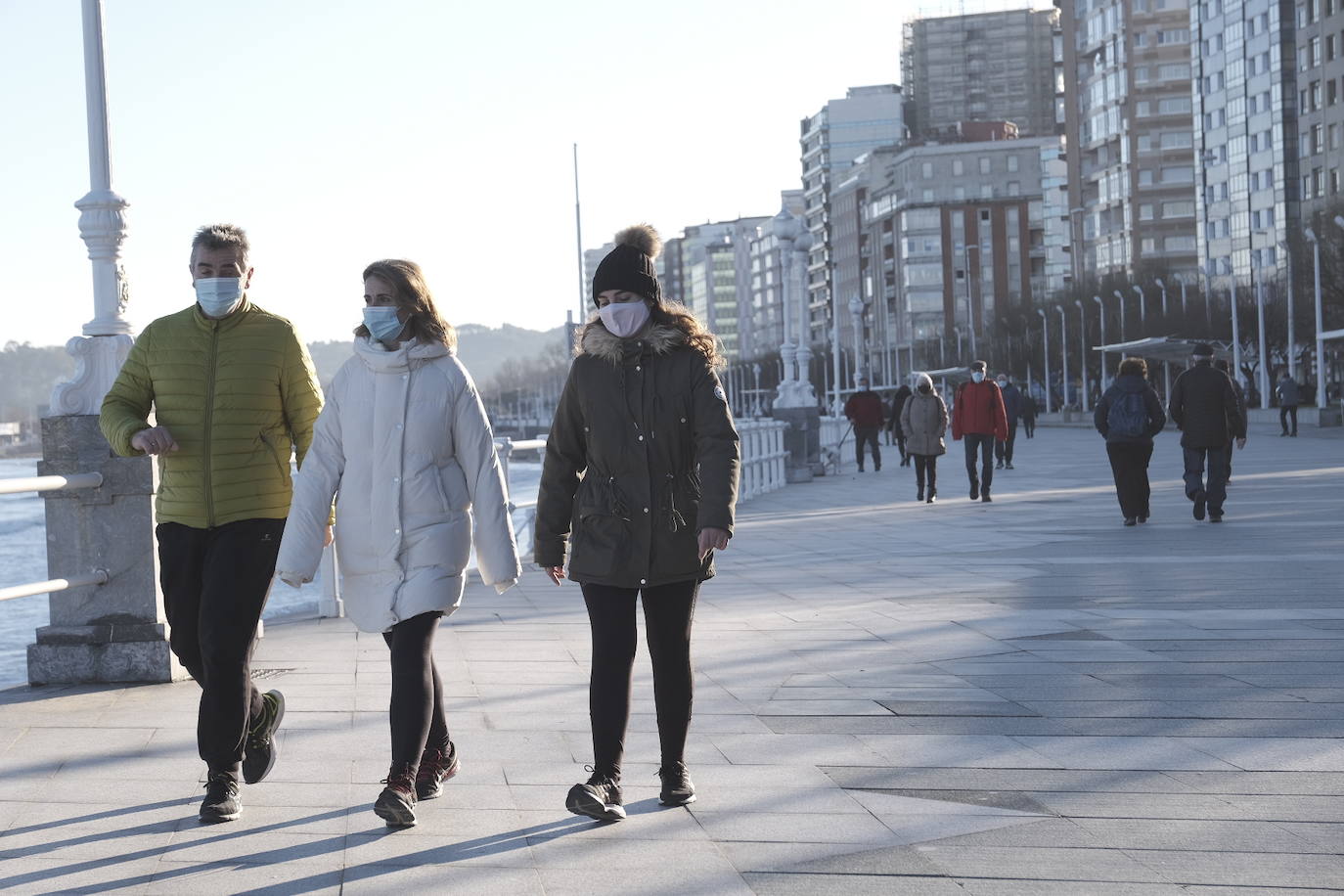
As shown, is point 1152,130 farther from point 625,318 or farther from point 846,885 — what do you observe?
point 846,885

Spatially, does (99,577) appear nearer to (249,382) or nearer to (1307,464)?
(249,382)

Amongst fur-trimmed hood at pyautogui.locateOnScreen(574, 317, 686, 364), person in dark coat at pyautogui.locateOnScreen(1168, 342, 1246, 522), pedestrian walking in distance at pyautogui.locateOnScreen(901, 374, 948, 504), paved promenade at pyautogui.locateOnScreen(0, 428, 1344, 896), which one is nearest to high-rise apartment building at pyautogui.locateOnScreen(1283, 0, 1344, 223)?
pedestrian walking in distance at pyautogui.locateOnScreen(901, 374, 948, 504)

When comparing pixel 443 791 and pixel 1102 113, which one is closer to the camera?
pixel 443 791

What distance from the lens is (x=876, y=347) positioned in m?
170

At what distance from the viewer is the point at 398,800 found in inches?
198

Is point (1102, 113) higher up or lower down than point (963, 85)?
lower down

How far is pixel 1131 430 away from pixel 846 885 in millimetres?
13092

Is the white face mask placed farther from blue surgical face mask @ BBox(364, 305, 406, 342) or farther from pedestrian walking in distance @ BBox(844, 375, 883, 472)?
pedestrian walking in distance @ BBox(844, 375, 883, 472)

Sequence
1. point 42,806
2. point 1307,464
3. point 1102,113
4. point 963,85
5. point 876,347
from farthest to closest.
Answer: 1. point 963,85
2. point 876,347
3. point 1102,113
4. point 1307,464
5. point 42,806

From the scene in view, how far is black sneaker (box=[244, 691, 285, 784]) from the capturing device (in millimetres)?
5543

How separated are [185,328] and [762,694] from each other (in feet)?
9.55

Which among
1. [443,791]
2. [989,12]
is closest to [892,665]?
[443,791]

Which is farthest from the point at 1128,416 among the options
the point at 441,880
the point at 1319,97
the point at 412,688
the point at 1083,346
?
the point at 1319,97

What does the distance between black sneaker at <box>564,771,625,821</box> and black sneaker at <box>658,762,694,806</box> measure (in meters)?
0.18
